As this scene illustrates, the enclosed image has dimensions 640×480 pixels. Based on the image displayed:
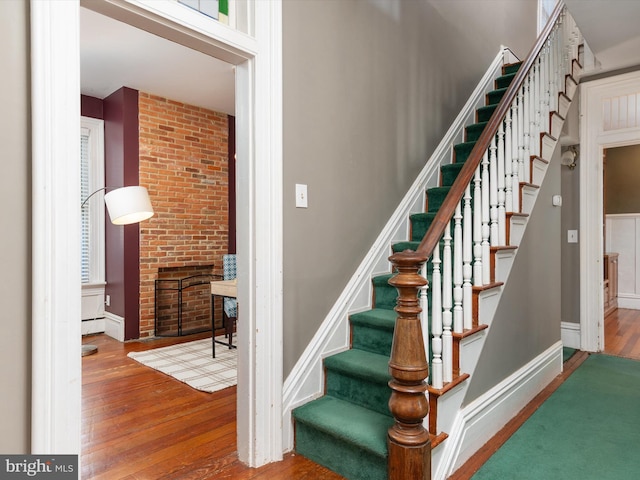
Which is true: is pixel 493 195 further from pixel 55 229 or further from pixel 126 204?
pixel 126 204

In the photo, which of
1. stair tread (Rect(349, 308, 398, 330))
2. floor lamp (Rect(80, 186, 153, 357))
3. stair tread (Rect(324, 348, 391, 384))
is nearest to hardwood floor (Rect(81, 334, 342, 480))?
stair tread (Rect(324, 348, 391, 384))

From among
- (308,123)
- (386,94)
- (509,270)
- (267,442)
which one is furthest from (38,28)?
(509,270)

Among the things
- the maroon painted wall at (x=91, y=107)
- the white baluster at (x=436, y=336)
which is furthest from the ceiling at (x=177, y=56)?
the white baluster at (x=436, y=336)

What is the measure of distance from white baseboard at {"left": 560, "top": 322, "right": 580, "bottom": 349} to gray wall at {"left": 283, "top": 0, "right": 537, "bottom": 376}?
99.6 inches

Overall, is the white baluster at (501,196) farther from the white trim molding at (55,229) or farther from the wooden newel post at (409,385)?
the white trim molding at (55,229)

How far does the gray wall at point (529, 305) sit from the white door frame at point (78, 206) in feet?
3.71

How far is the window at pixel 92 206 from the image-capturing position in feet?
15.5

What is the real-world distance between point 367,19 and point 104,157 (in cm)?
369

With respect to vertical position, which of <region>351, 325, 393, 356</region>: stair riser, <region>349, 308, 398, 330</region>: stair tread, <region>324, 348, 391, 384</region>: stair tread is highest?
<region>349, 308, 398, 330</region>: stair tread

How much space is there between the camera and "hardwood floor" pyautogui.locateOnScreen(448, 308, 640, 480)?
2.01 meters

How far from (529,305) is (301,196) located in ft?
6.21

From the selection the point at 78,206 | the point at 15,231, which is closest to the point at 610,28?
the point at 78,206

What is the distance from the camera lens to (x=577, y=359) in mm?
3705

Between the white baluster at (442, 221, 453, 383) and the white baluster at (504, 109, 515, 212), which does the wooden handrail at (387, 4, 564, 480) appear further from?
the white baluster at (504, 109, 515, 212)
